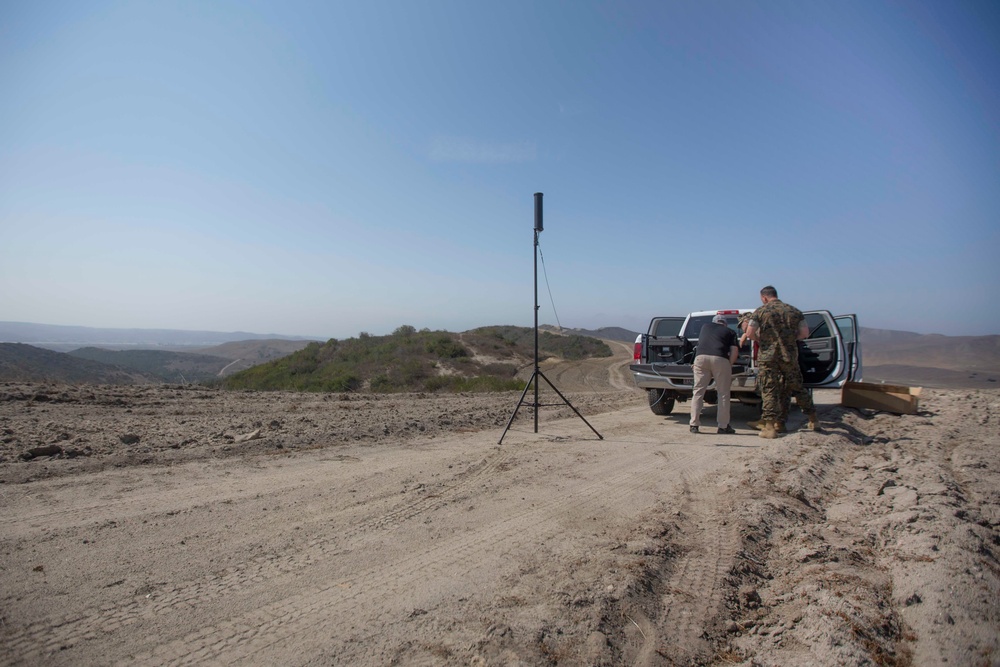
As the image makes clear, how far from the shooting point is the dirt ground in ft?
7.43

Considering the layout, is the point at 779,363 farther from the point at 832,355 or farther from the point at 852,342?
the point at 852,342

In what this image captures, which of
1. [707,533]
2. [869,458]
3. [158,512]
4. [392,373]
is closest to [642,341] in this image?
[869,458]

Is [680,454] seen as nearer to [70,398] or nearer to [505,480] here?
[505,480]

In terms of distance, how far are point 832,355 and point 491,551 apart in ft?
23.9

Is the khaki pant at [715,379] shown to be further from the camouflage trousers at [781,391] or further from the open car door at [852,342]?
the open car door at [852,342]

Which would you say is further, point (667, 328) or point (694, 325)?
point (667, 328)

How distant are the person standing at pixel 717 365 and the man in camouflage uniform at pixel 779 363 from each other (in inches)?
15.8

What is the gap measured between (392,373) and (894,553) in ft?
60.8

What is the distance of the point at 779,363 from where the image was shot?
713 cm

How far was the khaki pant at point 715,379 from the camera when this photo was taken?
23.1 feet

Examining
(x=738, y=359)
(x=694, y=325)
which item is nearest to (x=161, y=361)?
(x=694, y=325)

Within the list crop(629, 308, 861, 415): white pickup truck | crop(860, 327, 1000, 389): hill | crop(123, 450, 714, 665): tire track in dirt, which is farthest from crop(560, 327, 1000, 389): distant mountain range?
crop(123, 450, 714, 665): tire track in dirt

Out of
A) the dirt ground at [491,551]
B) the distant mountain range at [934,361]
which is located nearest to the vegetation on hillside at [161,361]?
the distant mountain range at [934,361]

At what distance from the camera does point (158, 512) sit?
3781 millimetres
